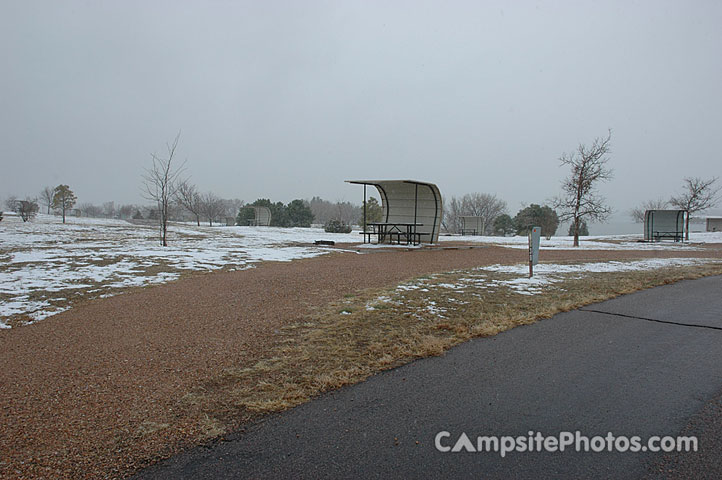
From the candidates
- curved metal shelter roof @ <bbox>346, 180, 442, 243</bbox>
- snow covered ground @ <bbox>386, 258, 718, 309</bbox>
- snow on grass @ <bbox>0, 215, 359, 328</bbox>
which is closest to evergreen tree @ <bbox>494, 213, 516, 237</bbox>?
curved metal shelter roof @ <bbox>346, 180, 442, 243</bbox>

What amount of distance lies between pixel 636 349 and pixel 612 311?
166 cm

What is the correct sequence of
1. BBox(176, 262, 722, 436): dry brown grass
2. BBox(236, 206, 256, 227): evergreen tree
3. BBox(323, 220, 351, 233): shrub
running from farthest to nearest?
BBox(236, 206, 256, 227): evergreen tree
BBox(323, 220, 351, 233): shrub
BBox(176, 262, 722, 436): dry brown grass

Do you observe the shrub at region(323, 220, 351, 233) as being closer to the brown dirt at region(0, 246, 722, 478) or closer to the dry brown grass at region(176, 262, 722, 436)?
the dry brown grass at region(176, 262, 722, 436)

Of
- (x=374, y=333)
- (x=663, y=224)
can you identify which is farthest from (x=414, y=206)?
(x=663, y=224)

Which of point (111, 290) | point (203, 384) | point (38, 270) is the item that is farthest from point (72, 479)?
point (38, 270)

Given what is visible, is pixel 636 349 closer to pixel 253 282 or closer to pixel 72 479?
pixel 72 479

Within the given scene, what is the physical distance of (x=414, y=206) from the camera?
1881 cm

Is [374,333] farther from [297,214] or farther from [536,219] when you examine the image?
[536,219]

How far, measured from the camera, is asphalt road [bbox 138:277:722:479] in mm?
1985

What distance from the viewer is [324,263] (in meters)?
10.8

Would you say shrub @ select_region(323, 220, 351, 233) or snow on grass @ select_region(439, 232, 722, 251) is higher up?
shrub @ select_region(323, 220, 351, 233)

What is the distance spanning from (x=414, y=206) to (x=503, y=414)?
1665cm

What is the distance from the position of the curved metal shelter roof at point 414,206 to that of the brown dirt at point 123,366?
12208mm

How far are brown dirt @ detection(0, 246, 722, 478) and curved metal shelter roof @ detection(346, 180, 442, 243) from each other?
12.2m
